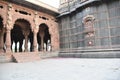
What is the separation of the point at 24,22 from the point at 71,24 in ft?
19.3

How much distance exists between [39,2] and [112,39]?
9.11 m

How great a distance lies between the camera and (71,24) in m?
18.8

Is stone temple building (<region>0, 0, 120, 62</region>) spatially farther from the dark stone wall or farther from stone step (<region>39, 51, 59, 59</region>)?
stone step (<region>39, 51, 59, 59</region>)

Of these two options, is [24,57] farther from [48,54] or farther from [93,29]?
[93,29]

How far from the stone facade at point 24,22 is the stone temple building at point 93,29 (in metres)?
1.88

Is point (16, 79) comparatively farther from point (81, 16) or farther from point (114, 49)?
point (81, 16)

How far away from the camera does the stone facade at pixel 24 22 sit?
13844 millimetres

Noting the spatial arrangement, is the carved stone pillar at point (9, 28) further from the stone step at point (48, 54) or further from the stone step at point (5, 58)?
the stone step at point (48, 54)

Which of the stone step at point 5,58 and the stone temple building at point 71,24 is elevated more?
the stone temple building at point 71,24

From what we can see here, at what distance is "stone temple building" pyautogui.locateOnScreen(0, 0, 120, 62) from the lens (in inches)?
543

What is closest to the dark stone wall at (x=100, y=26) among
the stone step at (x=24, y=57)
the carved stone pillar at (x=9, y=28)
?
the stone step at (x=24, y=57)

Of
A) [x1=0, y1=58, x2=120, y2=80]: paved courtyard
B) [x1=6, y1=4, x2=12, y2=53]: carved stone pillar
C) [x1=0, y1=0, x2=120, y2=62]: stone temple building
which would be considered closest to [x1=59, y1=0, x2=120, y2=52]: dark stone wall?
[x1=0, y1=0, x2=120, y2=62]: stone temple building

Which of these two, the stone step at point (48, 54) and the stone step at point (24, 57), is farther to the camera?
the stone step at point (48, 54)

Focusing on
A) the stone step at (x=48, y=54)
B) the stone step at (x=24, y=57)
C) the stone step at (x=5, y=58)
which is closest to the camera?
the stone step at (x=5, y=58)
